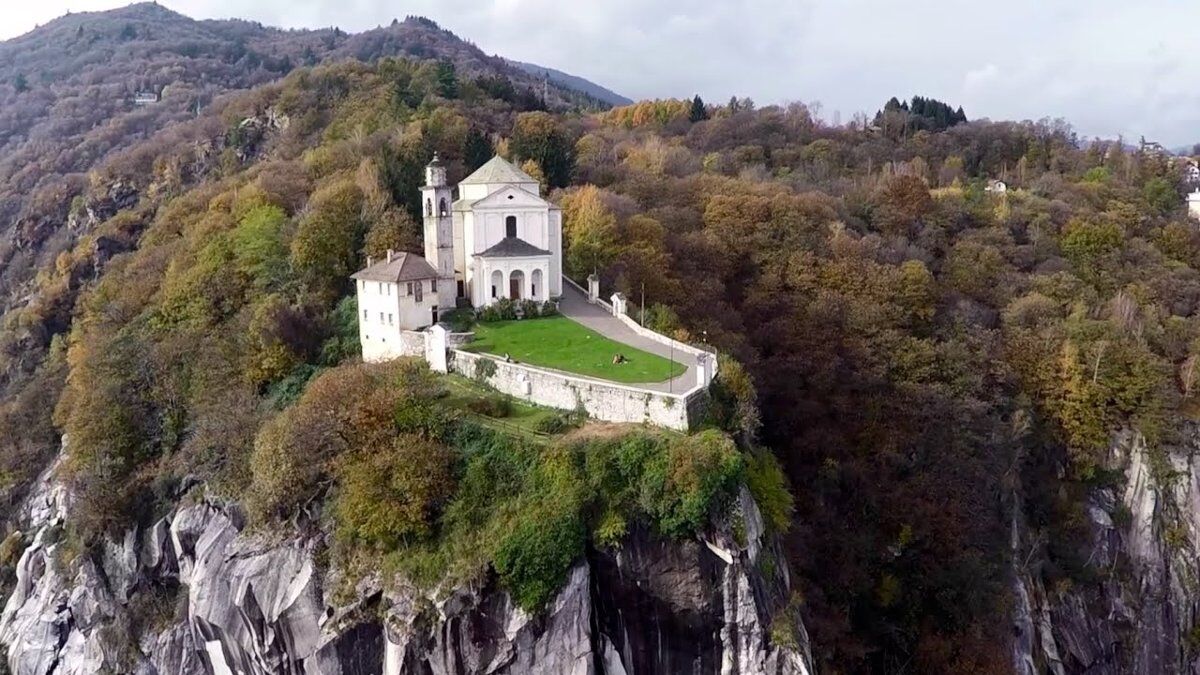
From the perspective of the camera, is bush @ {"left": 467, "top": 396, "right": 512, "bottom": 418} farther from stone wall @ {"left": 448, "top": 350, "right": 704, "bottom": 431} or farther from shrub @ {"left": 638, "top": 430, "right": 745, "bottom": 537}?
shrub @ {"left": 638, "top": 430, "right": 745, "bottom": 537}

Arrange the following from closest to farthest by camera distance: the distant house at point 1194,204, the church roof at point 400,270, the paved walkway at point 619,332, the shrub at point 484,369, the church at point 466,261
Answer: the paved walkway at point 619,332, the shrub at point 484,369, the church roof at point 400,270, the church at point 466,261, the distant house at point 1194,204

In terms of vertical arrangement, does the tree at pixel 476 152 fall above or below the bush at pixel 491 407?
above

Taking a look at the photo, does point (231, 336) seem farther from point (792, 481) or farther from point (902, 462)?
point (902, 462)

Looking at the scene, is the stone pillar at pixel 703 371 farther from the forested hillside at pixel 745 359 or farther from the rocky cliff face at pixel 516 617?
the rocky cliff face at pixel 516 617

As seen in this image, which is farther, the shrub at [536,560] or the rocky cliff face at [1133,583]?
the rocky cliff face at [1133,583]

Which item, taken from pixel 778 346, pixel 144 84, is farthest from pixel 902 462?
pixel 144 84

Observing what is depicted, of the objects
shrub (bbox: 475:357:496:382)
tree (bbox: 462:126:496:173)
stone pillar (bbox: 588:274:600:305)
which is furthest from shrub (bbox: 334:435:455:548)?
tree (bbox: 462:126:496:173)

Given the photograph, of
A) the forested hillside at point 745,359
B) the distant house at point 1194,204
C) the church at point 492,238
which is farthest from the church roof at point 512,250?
the distant house at point 1194,204
